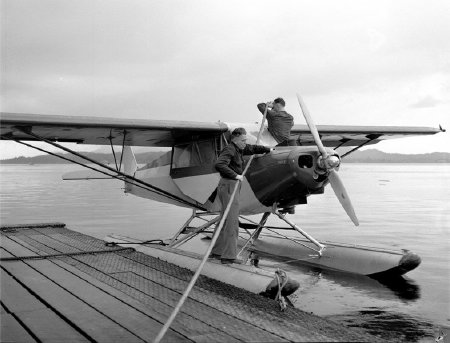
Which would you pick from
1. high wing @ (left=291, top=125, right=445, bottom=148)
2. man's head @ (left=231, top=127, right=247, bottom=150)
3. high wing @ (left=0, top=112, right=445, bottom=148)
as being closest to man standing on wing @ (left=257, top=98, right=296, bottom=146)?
high wing @ (left=0, top=112, right=445, bottom=148)

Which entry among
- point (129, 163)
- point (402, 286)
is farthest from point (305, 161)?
point (129, 163)

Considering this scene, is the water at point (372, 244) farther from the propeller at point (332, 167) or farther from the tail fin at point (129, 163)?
the tail fin at point (129, 163)

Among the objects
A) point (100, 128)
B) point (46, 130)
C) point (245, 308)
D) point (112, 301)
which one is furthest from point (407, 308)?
point (46, 130)

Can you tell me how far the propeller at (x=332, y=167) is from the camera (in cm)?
647

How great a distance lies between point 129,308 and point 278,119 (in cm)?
446

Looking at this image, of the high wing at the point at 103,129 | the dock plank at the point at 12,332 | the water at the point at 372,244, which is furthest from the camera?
the high wing at the point at 103,129

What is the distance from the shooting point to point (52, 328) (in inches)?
143

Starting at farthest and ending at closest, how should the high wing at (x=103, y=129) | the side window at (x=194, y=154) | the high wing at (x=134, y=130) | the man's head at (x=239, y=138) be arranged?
the side window at (x=194, y=154) → the high wing at (x=134, y=130) → the high wing at (x=103, y=129) → the man's head at (x=239, y=138)

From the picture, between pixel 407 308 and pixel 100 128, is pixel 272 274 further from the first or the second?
pixel 100 128

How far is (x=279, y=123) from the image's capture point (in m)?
7.72

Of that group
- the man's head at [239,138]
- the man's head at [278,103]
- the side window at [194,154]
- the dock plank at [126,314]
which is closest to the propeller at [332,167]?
the man's head at [278,103]

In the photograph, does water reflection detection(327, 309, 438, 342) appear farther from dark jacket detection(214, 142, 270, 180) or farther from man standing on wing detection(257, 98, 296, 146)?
man standing on wing detection(257, 98, 296, 146)

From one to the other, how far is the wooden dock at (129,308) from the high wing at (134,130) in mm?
1964

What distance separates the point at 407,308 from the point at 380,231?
8.77 m
